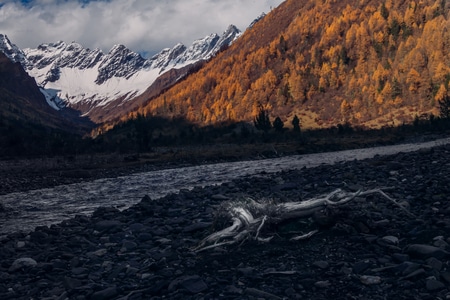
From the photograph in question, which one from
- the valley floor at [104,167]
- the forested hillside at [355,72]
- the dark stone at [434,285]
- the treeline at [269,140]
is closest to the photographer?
the dark stone at [434,285]

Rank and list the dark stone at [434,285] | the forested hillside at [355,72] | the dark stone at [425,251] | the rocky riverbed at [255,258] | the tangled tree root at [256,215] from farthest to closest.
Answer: the forested hillside at [355,72], the tangled tree root at [256,215], the dark stone at [425,251], the rocky riverbed at [255,258], the dark stone at [434,285]

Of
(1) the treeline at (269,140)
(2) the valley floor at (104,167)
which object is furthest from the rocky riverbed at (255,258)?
(1) the treeline at (269,140)

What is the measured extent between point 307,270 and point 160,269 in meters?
3.22

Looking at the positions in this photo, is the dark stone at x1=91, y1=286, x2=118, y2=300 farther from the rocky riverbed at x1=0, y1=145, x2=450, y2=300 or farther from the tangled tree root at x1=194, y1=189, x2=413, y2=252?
the tangled tree root at x1=194, y1=189, x2=413, y2=252

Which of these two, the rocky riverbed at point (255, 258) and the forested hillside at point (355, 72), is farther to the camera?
the forested hillside at point (355, 72)

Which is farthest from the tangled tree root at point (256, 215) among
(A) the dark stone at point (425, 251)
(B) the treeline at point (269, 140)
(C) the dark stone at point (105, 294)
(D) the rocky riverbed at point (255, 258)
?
(B) the treeline at point (269, 140)

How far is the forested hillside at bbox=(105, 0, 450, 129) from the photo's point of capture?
415 feet

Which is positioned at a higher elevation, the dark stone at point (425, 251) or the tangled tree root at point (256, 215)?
the tangled tree root at point (256, 215)

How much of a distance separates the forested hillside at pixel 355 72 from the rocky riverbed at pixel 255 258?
108687mm

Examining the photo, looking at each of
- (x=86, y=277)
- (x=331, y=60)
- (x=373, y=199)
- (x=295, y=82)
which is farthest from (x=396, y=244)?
(x=331, y=60)

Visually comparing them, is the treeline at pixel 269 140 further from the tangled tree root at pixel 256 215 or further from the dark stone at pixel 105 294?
the dark stone at pixel 105 294

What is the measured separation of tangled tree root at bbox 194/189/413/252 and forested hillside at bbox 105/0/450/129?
356ft

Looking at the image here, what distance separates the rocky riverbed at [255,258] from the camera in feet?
22.4

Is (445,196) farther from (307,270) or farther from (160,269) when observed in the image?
(160,269)
